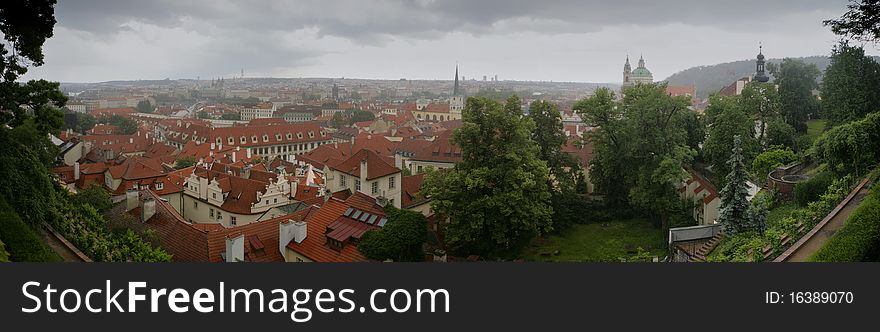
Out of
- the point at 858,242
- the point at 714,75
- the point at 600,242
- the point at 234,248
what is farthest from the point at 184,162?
the point at 714,75

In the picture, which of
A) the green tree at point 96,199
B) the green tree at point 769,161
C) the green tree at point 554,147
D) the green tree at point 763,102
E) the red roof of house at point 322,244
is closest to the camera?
the green tree at point 96,199

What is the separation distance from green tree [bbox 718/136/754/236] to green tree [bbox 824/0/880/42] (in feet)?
8.73

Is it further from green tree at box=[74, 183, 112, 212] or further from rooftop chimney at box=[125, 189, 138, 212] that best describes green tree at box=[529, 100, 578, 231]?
green tree at box=[74, 183, 112, 212]

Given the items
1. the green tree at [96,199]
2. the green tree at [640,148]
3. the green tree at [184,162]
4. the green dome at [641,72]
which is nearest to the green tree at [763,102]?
the green tree at [640,148]

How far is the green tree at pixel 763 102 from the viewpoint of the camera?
21250 millimetres

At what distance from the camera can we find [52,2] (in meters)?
10.3

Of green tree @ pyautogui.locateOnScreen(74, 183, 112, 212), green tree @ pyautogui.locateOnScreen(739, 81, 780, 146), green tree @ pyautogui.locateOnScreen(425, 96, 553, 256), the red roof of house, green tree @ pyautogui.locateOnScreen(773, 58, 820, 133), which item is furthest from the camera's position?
green tree @ pyautogui.locateOnScreen(773, 58, 820, 133)

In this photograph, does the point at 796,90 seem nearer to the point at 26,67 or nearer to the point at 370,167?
the point at 370,167

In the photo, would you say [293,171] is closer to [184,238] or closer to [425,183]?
[425,183]

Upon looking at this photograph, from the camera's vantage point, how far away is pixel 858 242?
24.3ft

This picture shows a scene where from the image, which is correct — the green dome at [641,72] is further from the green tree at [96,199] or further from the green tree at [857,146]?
the green tree at [96,199]

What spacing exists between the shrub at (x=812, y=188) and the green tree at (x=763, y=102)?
773cm

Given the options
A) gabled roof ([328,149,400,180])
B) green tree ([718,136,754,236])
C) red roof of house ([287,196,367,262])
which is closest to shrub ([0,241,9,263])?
red roof of house ([287,196,367,262])

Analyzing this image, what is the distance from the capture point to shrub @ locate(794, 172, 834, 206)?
13297mm
